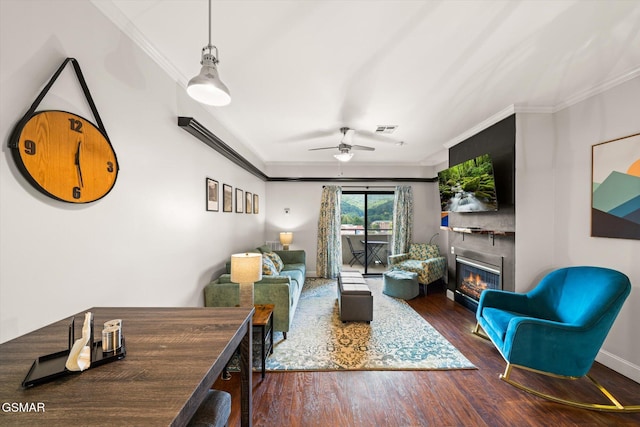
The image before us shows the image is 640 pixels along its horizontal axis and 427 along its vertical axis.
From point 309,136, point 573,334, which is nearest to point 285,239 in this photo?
point 309,136

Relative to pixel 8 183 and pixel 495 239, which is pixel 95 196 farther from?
pixel 495 239

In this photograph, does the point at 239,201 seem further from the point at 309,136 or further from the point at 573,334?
the point at 573,334

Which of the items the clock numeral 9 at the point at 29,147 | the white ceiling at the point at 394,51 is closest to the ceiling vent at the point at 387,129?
the white ceiling at the point at 394,51

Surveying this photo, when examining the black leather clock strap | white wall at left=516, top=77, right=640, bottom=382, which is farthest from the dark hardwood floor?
the black leather clock strap

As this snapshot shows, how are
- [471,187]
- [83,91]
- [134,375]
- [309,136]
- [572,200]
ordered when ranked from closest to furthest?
1. [134,375]
2. [83,91]
3. [572,200]
4. [471,187]
5. [309,136]

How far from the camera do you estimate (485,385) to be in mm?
2146

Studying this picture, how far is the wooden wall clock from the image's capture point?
1.11 m

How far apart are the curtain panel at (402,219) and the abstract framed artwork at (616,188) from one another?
3347 mm

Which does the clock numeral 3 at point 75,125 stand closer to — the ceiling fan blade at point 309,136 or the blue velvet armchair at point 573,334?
the ceiling fan blade at point 309,136

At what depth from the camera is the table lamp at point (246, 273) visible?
2.29 metres

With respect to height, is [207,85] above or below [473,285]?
above

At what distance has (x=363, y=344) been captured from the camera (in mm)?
2807

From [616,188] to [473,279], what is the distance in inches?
80.5

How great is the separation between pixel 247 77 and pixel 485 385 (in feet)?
11.1
